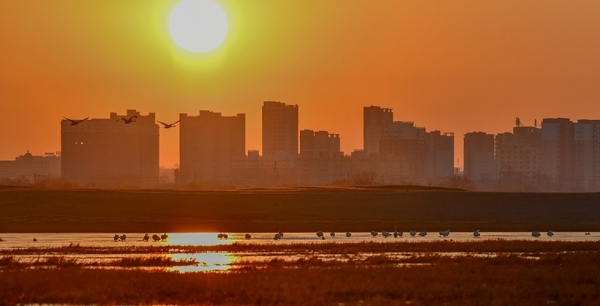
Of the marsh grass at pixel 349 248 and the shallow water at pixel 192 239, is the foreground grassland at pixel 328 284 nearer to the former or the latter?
the marsh grass at pixel 349 248

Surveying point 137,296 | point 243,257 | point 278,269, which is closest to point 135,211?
point 243,257

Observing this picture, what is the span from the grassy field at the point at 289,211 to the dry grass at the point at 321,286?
149ft

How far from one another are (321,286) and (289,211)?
66.9 m

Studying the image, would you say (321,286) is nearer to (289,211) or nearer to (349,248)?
(349,248)

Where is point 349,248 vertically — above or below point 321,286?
below

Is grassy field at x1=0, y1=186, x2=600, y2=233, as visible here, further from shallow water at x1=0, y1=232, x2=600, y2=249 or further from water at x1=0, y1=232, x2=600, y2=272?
water at x1=0, y1=232, x2=600, y2=272

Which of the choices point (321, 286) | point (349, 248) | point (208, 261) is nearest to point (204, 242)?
point (349, 248)

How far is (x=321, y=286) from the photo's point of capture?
39.0 m

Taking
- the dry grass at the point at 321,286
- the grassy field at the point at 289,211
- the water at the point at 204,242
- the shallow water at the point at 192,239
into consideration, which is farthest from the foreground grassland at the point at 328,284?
the grassy field at the point at 289,211

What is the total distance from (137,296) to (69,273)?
A: 7415mm

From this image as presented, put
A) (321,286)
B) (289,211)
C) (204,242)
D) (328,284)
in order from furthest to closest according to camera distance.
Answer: (289,211) → (204,242) → (328,284) → (321,286)

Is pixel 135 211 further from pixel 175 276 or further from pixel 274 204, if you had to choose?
pixel 175 276

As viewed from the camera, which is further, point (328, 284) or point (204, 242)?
Answer: point (204, 242)

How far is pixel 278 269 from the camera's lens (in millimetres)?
46188
